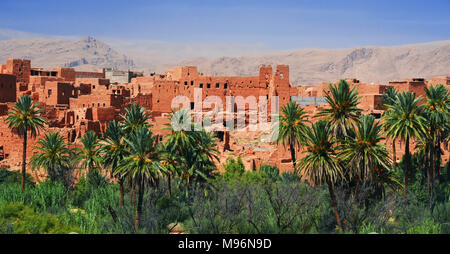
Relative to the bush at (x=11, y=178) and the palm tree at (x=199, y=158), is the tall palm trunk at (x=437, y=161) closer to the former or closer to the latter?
the palm tree at (x=199, y=158)

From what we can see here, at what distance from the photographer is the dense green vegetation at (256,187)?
2908cm

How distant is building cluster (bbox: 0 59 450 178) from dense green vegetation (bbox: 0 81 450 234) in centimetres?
597

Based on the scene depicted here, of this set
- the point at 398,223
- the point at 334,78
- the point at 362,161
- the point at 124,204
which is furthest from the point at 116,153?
the point at 334,78

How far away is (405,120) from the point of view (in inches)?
1339

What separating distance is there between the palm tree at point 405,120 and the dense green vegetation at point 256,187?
65 millimetres

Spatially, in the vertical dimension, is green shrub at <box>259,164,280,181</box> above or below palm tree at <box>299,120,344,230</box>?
below

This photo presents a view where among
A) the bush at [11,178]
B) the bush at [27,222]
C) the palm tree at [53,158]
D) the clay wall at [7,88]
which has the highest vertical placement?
the clay wall at [7,88]

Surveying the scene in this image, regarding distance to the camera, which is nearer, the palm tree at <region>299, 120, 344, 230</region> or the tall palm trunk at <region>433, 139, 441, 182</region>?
the palm tree at <region>299, 120, 344, 230</region>

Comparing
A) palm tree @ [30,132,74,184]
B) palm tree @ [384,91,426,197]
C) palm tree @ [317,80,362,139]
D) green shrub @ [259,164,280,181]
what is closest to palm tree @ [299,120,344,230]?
palm tree @ [317,80,362,139]

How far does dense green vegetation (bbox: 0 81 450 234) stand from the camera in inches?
1145

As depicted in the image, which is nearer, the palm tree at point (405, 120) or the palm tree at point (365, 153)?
the palm tree at point (365, 153)

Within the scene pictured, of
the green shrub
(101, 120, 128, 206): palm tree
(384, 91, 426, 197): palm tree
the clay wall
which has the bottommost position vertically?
the green shrub

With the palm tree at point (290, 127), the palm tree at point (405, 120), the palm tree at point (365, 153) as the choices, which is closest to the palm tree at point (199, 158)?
the palm tree at point (290, 127)

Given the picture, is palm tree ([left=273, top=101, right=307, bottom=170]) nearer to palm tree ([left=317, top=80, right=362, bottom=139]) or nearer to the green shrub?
the green shrub
